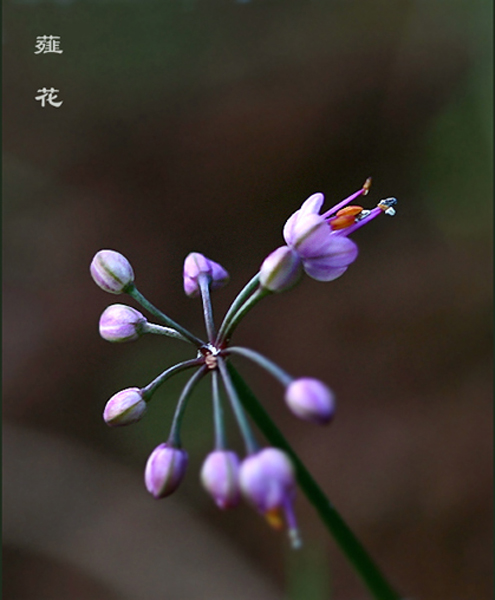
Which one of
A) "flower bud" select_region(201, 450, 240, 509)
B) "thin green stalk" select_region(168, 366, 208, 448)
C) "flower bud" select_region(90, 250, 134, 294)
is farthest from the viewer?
"flower bud" select_region(90, 250, 134, 294)

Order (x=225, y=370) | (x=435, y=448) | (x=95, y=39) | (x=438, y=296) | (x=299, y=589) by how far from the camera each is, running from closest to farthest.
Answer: (x=225, y=370) < (x=299, y=589) < (x=435, y=448) < (x=438, y=296) < (x=95, y=39)

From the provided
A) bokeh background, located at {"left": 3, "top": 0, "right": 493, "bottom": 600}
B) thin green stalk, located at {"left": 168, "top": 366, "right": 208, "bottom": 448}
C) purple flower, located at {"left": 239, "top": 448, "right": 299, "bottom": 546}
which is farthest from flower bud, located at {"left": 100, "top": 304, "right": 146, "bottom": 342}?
bokeh background, located at {"left": 3, "top": 0, "right": 493, "bottom": 600}

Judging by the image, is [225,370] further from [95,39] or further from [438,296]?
[95,39]

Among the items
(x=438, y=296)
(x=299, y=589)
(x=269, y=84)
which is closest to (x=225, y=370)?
(x=299, y=589)

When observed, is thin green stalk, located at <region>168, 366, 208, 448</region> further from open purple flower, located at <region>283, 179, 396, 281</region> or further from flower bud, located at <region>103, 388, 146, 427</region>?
open purple flower, located at <region>283, 179, 396, 281</region>

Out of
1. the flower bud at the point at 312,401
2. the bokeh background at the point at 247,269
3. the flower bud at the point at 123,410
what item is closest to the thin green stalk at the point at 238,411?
the flower bud at the point at 312,401
